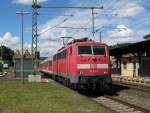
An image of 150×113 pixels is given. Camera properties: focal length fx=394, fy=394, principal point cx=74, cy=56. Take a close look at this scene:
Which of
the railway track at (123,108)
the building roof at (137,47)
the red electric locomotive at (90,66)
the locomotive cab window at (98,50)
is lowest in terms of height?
the railway track at (123,108)

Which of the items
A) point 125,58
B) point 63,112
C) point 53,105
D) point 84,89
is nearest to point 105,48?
point 84,89

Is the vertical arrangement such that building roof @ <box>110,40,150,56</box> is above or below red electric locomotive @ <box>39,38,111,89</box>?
above

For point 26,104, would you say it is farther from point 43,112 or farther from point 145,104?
point 145,104

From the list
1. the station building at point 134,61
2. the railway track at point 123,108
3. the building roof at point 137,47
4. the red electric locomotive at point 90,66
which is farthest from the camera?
the station building at point 134,61

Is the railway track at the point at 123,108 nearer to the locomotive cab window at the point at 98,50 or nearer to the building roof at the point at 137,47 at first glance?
the locomotive cab window at the point at 98,50

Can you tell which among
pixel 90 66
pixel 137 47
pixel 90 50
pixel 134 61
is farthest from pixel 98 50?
pixel 134 61

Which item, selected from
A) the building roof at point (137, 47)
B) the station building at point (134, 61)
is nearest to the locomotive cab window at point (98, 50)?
the building roof at point (137, 47)

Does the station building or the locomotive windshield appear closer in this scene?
the locomotive windshield

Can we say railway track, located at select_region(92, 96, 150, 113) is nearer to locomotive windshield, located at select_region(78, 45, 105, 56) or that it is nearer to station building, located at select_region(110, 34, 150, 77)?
locomotive windshield, located at select_region(78, 45, 105, 56)

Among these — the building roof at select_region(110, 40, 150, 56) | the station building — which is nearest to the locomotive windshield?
the building roof at select_region(110, 40, 150, 56)

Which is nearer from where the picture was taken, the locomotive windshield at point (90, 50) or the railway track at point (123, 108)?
the railway track at point (123, 108)

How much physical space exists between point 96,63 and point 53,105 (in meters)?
6.94

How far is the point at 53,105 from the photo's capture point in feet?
54.3

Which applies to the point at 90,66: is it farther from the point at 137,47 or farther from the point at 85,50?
the point at 137,47
